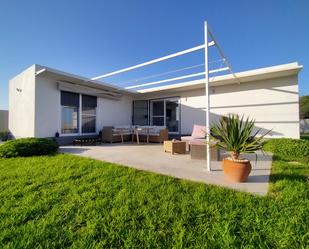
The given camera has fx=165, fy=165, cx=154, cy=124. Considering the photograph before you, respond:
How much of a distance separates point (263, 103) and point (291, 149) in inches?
107

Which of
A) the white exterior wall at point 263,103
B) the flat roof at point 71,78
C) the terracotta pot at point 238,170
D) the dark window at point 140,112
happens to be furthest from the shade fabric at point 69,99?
the terracotta pot at point 238,170

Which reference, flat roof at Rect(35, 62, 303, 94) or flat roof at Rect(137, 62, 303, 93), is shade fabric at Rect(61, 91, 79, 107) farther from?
flat roof at Rect(137, 62, 303, 93)

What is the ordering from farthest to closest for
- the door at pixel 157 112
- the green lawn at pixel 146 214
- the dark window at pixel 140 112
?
the dark window at pixel 140 112, the door at pixel 157 112, the green lawn at pixel 146 214

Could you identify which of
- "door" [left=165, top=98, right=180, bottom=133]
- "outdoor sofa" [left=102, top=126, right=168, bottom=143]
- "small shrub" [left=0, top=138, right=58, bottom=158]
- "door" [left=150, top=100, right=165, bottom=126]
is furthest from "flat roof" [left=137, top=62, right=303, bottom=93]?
"small shrub" [left=0, top=138, right=58, bottom=158]

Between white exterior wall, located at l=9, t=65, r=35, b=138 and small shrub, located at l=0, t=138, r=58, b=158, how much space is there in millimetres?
1756

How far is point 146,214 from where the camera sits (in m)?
2.18

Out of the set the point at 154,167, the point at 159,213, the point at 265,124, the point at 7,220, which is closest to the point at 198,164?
the point at 154,167

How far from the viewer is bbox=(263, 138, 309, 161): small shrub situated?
18.3 feet

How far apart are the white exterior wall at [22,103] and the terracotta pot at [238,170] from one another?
7.99 m

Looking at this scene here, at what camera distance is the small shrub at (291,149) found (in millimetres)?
5582

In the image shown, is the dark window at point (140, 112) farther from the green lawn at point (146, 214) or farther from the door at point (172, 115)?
the green lawn at point (146, 214)

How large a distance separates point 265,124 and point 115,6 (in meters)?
8.38

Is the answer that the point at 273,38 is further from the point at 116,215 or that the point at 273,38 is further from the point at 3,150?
the point at 3,150

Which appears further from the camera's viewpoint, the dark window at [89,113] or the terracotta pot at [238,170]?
the dark window at [89,113]
